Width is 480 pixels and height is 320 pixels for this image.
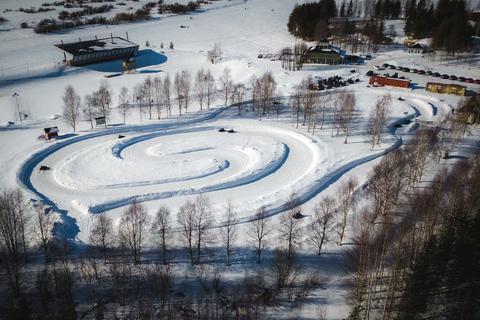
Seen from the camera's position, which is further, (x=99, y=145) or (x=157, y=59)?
(x=157, y=59)

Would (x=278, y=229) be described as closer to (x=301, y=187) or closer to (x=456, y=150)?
(x=301, y=187)

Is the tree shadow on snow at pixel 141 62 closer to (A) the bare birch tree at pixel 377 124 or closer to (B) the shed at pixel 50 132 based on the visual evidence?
(B) the shed at pixel 50 132

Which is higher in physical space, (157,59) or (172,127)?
(157,59)

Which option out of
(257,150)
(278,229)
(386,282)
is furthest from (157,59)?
(386,282)

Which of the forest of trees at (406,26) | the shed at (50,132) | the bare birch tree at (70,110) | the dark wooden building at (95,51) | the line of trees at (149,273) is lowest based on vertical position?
the line of trees at (149,273)

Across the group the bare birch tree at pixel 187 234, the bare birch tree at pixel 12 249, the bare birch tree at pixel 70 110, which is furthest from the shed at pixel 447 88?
the bare birch tree at pixel 12 249

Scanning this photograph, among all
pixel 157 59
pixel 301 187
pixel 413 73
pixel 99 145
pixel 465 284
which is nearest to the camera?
pixel 465 284

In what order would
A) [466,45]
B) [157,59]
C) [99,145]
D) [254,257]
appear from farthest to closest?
[157,59] → [466,45] → [99,145] → [254,257]
